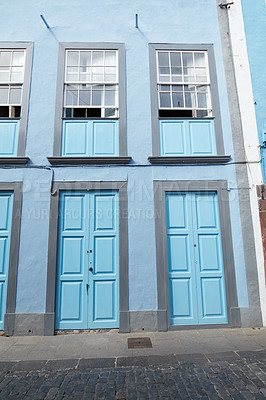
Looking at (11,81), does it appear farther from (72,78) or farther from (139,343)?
(139,343)

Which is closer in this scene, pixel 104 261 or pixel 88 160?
pixel 104 261

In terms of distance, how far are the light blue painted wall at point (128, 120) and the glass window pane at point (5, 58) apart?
34cm

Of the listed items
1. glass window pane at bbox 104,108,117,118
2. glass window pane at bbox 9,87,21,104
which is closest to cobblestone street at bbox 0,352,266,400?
glass window pane at bbox 104,108,117,118

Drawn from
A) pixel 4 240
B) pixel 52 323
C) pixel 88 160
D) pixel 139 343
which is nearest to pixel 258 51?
pixel 88 160

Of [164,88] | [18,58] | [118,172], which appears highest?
[18,58]

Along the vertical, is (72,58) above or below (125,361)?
above

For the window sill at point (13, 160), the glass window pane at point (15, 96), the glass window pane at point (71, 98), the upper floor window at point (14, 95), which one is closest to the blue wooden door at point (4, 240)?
the window sill at point (13, 160)

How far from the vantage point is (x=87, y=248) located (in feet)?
17.0

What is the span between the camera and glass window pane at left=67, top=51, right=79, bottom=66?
19.6ft

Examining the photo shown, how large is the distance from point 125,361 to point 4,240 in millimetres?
3387

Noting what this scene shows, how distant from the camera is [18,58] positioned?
5965 millimetres

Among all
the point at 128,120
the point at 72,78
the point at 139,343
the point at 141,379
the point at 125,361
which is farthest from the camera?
the point at 72,78

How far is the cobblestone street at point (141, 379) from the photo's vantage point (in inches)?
116

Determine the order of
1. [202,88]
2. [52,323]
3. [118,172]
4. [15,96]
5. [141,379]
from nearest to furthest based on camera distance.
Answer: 1. [141,379]
2. [52,323]
3. [118,172]
4. [15,96]
5. [202,88]
